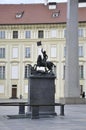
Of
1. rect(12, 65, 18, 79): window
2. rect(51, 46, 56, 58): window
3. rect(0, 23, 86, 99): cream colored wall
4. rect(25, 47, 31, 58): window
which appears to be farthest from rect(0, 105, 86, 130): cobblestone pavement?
rect(25, 47, 31, 58): window

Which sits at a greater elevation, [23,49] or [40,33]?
[40,33]

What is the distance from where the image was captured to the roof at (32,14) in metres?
79.0

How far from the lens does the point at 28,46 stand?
79062 millimetres

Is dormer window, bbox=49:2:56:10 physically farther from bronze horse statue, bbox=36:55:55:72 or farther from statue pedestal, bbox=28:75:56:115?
statue pedestal, bbox=28:75:56:115

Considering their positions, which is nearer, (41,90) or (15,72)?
(41,90)

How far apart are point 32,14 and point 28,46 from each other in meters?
6.35

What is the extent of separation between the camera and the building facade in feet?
255

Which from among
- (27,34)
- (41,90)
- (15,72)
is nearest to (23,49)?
(27,34)

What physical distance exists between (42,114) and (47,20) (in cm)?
5879

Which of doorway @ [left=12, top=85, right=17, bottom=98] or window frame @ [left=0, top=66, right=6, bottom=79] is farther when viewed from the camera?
window frame @ [left=0, top=66, right=6, bottom=79]

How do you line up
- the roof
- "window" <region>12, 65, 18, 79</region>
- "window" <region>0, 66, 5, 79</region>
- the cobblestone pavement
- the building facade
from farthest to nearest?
"window" <region>0, 66, 5, 79</region> → "window" <region>12, 65, 18, 79</region> → the roof → the building facade → the cobblestone pavement

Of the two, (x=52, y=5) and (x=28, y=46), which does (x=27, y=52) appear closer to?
(x=28, y=46)

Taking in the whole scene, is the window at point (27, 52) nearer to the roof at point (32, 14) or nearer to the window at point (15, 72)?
the window at point (15, 72)

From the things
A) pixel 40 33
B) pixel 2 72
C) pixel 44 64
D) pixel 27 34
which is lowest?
pixel 2 72
